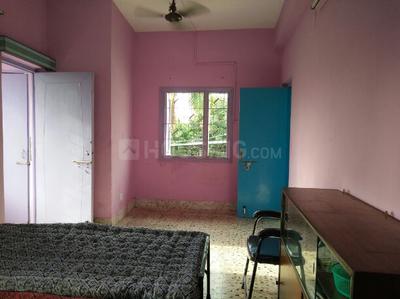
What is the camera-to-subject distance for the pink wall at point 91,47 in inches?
144

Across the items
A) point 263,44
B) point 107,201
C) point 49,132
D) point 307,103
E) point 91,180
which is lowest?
point 107,201

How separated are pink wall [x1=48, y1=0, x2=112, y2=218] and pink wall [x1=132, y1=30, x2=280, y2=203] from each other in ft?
3.37

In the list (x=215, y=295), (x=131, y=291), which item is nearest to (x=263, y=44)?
(x=215, y=295)

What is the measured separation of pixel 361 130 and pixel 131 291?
1493mm

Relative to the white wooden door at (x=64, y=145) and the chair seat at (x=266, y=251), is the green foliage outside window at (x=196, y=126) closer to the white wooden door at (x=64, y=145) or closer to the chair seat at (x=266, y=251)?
the white wooden door at (x=64, y=145)

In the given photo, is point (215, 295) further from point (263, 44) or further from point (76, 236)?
point (263, 44)

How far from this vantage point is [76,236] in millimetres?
1903

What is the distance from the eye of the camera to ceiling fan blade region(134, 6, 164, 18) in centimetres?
383

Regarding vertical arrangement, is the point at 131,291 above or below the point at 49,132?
below

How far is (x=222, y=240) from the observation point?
Answer: 346cm

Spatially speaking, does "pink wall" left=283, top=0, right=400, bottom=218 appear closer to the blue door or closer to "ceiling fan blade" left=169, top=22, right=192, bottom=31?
the blue door

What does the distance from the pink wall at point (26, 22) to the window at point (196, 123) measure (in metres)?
1.94

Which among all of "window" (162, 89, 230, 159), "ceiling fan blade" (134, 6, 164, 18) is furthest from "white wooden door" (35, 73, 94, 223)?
"window" (162, 89, 230, 159)

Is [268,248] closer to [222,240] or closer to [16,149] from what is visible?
[222,240]
